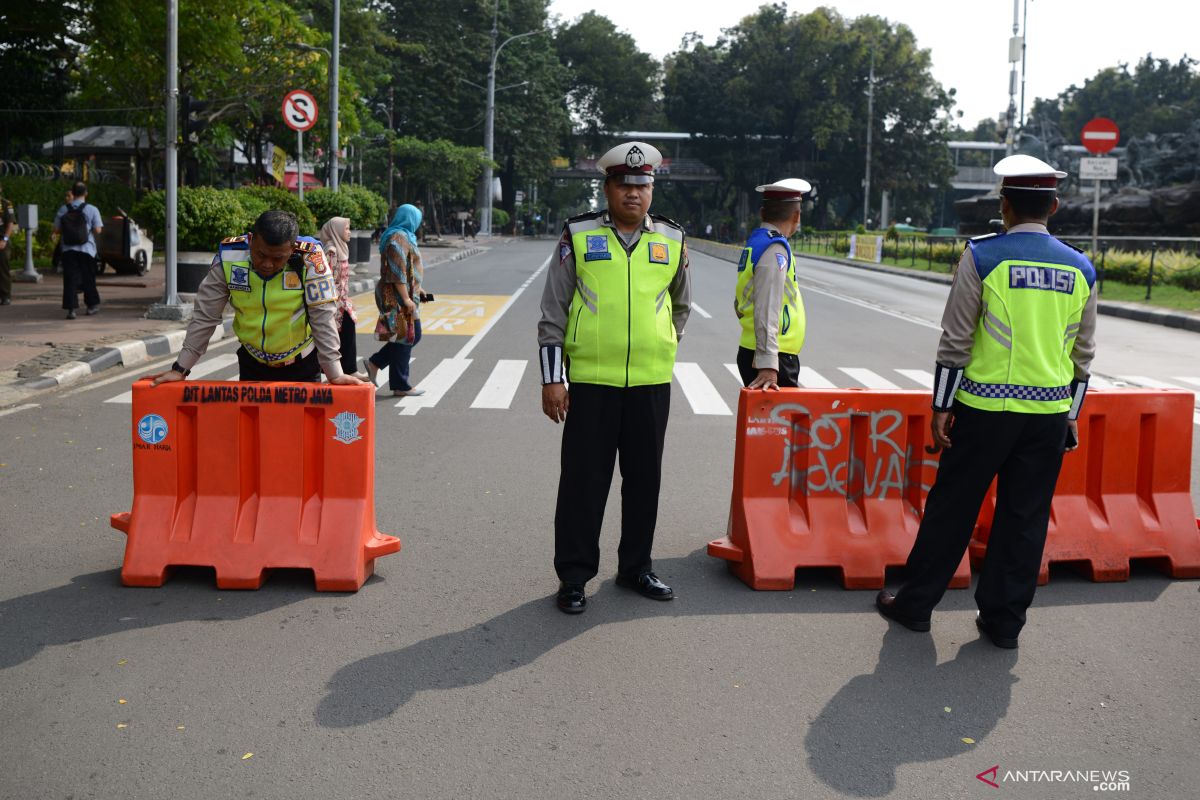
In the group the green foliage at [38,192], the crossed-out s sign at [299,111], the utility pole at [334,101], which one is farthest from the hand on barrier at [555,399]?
the green foliage at [38,192]

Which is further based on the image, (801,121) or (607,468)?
(801,121)

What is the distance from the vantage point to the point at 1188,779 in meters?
3.65

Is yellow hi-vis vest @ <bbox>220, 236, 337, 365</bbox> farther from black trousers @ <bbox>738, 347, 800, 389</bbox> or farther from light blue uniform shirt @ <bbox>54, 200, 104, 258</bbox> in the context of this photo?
light blue uniform shirt @ <bbox>54, 200, 104, 258</bbox>

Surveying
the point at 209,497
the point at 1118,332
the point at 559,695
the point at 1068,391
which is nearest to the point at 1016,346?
the point at 1068,391

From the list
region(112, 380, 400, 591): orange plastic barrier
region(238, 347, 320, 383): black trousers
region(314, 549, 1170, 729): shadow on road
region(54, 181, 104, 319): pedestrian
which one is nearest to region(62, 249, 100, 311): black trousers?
region(54, 181, 104, 319): pedestrian

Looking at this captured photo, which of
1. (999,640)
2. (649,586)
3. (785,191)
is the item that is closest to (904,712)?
(999,640)

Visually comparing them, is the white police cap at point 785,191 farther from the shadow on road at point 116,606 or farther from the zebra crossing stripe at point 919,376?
the zebra crossing stripe at point 919,376

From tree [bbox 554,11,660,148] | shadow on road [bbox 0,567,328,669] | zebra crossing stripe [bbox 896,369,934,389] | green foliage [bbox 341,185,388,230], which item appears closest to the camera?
shadow on road [bbox 0,567,328,669]

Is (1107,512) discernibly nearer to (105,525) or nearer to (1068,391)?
(1068,391)

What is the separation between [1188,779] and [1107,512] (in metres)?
2.37

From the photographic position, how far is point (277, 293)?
5.66 metres

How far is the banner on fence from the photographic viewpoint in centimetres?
4650

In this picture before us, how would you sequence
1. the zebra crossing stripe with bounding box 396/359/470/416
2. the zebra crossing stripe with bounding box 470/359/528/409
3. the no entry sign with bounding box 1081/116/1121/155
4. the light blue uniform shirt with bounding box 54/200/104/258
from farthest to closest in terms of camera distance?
the no entry sign with bounding box 1081/116/1121/155, the light blue uniform shirt with bounding box 54/200/104/258, the zebra crossing stripe with bounding box 470/359/528/409, the zebra crossing stripe with bounding box 396/359/470/416

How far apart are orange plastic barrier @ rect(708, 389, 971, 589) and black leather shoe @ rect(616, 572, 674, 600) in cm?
41
